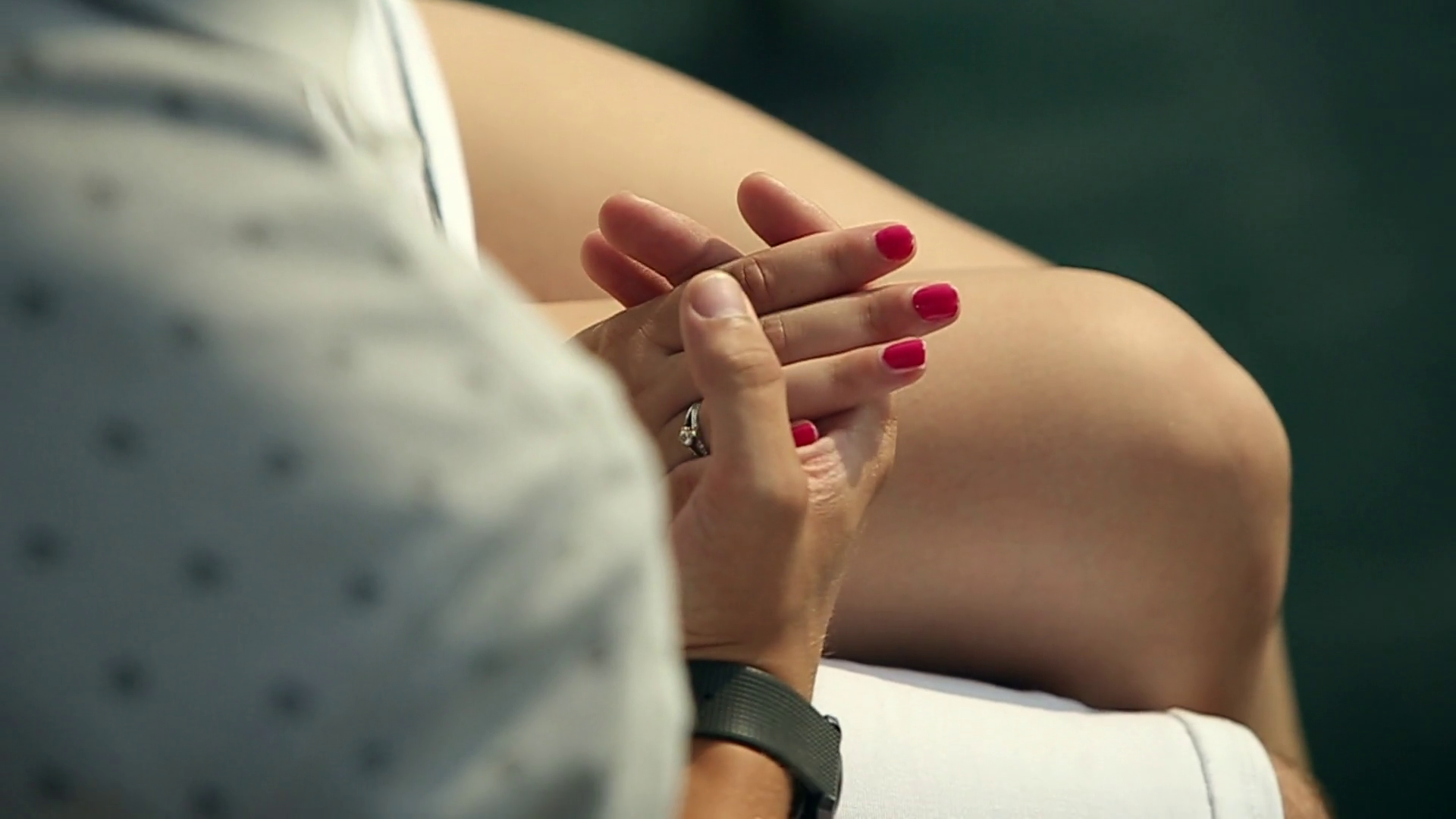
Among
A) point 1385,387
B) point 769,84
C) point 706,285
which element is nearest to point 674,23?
point 769,84

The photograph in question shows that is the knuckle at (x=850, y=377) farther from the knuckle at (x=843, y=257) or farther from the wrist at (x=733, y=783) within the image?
the wrist at (x=733, y=783)

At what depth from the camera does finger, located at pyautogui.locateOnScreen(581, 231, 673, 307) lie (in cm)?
65

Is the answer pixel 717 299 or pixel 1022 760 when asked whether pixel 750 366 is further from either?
pixel 1022 760

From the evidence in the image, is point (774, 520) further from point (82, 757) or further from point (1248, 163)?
point (1248, 163)

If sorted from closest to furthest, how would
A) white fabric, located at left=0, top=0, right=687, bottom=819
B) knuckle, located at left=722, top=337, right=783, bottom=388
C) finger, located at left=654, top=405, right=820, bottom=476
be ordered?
white fabric, located at left=0, top=0, right=687, bottom=819, knuckle, located at left=722, top=337, right=783, bottom=388, finger, located at left=654, top=405, right=820, bottom=476

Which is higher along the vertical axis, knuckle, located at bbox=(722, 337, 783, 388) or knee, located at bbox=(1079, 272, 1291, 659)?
knuckle, located at bbox=(722, 337, 783, 388)

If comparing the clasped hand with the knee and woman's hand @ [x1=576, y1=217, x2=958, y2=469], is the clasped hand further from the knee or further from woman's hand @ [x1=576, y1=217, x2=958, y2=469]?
the knee

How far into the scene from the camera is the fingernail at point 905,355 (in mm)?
584

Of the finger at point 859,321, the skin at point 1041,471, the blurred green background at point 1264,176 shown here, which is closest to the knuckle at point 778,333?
the finger at point 859,321

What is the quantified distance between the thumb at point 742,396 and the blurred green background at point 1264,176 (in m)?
0.69

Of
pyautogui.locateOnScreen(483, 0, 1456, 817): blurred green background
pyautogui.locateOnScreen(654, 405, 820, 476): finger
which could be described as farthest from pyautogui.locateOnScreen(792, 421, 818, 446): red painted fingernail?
pyautogui.locateOnScreen(483, 0, 1456, 817): blurred green background

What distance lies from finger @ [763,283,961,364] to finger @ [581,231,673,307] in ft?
0.24

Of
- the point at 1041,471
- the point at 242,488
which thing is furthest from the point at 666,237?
the point at 242,488

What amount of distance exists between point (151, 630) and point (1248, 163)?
1.11 metres
